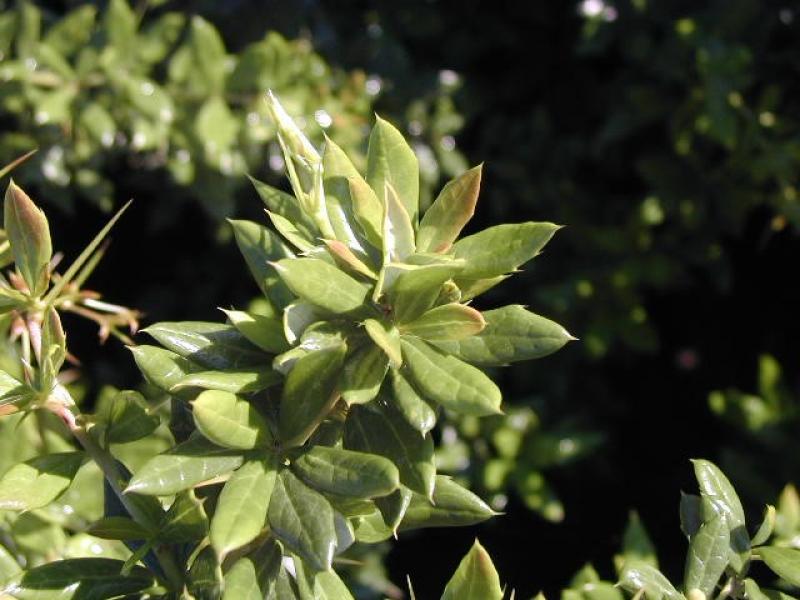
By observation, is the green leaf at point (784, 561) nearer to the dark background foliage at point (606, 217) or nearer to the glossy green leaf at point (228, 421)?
the glossy green leaf at point (228, 421)

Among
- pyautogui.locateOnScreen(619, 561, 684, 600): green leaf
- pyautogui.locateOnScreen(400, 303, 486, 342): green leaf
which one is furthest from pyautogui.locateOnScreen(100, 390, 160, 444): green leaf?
pyautogui.locateOnScreen(619, 561, 684, 600): green leaf

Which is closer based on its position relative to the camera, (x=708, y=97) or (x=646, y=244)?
(x=708, y=97)

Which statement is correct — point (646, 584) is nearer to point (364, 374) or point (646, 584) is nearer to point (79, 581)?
point (364, 374)

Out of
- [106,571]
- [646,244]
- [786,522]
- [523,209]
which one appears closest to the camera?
[106,571]

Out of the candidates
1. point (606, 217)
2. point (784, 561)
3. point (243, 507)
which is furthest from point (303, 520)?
point (606, 217)

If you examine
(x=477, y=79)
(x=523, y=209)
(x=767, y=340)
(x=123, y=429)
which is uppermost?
(x=123, y=429)

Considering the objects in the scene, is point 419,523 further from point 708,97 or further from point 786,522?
point 708,97

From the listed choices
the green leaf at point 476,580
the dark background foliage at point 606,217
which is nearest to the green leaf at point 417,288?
the green leaf at point 476,580

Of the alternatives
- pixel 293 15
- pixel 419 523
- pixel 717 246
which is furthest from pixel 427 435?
pixel 293 15
